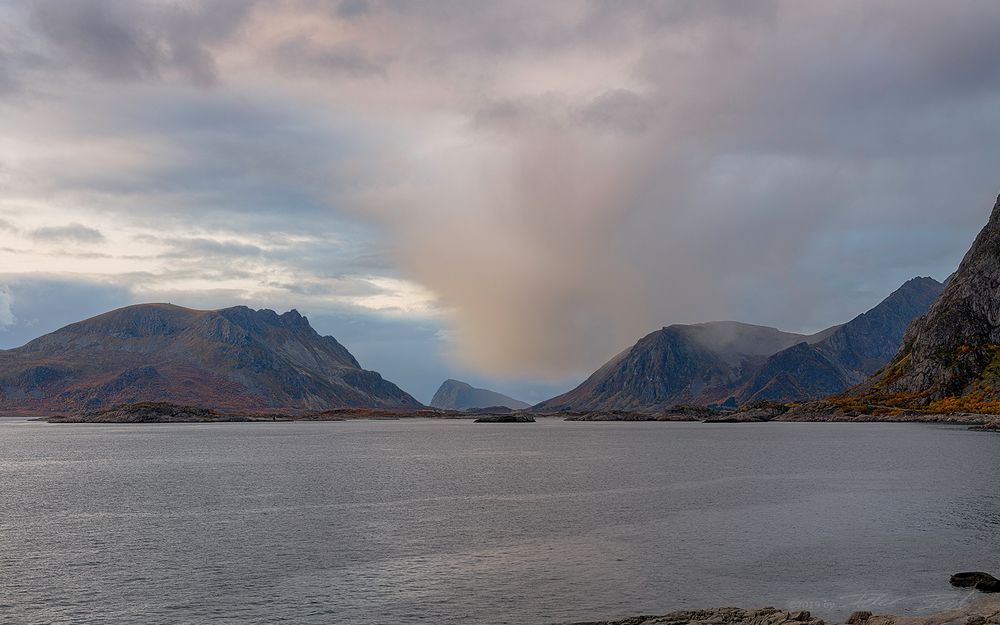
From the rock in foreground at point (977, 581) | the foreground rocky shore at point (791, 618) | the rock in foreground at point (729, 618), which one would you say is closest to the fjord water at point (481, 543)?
the rock in foreground at point (977, 581)

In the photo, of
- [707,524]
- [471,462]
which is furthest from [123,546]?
[471,462]

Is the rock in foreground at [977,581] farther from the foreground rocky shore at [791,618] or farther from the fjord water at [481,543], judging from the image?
the foreground rocky shore at [791,618]

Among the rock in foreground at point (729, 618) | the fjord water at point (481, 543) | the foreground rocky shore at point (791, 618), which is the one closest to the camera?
the foreground rocky shore at point (791, 618)

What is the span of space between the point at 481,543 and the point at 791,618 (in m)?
31.4

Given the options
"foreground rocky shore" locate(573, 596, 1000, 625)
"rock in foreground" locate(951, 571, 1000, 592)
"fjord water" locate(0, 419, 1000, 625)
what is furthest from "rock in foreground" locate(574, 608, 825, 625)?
"rock in foreground" locate(951, 571, 1000, 592)

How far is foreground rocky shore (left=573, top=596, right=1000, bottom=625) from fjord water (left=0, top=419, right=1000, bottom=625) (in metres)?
3.16

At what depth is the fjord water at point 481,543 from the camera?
4534 cm

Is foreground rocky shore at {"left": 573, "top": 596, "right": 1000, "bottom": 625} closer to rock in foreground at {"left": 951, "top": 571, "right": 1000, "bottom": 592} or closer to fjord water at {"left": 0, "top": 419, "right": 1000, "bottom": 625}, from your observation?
fjord water at {"left": 0, "top": 419, "right": 1000, "bottom": 625}

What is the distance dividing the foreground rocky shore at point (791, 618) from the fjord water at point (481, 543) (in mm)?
3156

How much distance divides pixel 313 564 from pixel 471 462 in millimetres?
101847

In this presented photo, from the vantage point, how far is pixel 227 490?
Answer: 105 meters

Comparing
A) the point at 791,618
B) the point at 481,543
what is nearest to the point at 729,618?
the point at 791,618

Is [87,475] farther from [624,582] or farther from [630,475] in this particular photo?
[624,582]

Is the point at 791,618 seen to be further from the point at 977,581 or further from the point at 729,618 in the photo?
the point at 977,581
